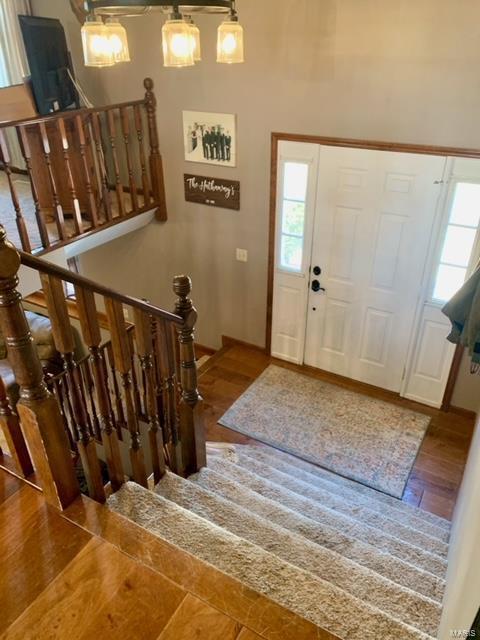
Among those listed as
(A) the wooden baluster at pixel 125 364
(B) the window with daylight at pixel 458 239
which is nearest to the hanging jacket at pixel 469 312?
(B) the window with daylight at pixel 458 239

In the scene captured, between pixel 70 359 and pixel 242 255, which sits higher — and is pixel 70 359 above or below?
above

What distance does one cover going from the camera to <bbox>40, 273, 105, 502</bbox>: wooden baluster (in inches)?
59.5

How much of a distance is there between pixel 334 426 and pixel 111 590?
2759 millimetres

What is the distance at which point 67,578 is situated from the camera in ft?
4.93

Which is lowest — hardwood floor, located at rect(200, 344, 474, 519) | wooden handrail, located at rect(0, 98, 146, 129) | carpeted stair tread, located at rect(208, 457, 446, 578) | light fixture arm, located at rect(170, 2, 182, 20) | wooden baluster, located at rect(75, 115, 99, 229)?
hardwood floor, located at rect(200, 344, 474, 519)

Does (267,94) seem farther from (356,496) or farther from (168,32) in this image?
(356,496)

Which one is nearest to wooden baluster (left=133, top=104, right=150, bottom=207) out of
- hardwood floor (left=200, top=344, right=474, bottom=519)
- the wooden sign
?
the wooden sign

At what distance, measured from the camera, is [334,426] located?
396 cm

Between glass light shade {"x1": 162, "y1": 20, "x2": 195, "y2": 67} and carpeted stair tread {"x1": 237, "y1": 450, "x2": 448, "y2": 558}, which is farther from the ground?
glass light shade {"x1": 162, "y1": 20, "x2": 195, "y2": 67}

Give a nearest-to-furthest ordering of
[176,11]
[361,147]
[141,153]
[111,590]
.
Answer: [111,590] < [176,11] < [361,147] < [141,153]

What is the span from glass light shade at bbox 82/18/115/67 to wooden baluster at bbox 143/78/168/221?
7.63ft

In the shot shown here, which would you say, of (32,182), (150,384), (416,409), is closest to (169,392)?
(150,384)

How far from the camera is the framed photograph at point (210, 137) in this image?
4.12 metres

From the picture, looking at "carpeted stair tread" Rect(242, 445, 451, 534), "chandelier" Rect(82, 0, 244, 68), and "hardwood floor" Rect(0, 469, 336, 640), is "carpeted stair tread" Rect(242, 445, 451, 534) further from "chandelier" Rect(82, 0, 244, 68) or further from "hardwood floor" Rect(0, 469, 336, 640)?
"chandelier" Rect(82, 0, 244, 68)
